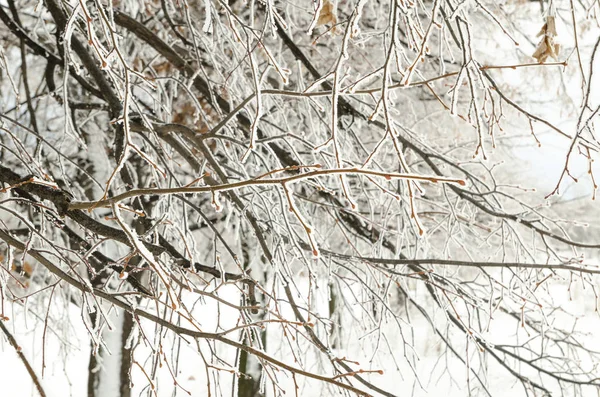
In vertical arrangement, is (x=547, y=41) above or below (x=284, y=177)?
above

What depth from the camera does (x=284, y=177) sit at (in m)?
1.50

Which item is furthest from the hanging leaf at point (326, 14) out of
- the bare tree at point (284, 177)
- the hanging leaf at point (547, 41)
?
the hanging leaf at point (547, 41)

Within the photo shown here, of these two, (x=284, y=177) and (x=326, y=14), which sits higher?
(x=326, y=14)

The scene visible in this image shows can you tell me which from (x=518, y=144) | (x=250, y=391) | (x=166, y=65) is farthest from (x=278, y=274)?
(x=518, y=144)

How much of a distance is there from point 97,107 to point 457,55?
3.72m

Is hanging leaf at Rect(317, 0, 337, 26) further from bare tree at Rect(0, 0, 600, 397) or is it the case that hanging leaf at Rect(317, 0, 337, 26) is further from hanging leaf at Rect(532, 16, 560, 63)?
hanging leaf at Rect(532, 16, 560, 63)

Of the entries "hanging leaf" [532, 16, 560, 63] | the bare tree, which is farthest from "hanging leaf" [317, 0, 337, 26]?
"hanging leaf" [532, 16, 560, 63]

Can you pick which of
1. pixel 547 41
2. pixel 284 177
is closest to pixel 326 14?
pixel 284 177

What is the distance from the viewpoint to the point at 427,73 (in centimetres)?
622

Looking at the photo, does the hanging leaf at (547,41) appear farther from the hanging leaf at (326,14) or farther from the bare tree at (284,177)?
the hanging leaf at (326,14)

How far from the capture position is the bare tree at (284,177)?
150cm

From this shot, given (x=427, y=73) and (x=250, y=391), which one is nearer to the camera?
(x=427, y=73)

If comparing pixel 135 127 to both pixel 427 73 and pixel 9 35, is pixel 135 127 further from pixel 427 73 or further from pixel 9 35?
pixel 427 73

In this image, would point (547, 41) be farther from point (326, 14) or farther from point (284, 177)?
point (284, 177)
